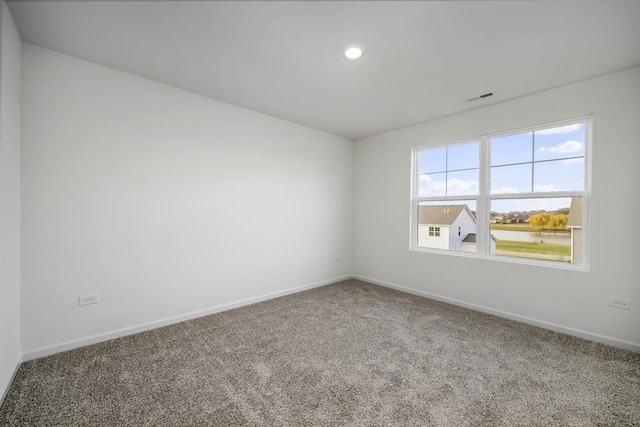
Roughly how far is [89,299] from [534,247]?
469 cm

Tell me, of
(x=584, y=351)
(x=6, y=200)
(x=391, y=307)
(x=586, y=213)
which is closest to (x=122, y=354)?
(x=6, y=200)

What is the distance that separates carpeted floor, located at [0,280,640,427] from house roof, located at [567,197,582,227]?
118 centimetres

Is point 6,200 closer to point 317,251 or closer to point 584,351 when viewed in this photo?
point 317,251

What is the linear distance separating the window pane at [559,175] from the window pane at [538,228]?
0.42 ft

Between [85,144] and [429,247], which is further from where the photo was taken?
[429,247]

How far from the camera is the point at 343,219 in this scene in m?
4.88

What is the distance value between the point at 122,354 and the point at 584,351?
410 cm

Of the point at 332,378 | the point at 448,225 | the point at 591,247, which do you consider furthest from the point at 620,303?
the point at 332,378

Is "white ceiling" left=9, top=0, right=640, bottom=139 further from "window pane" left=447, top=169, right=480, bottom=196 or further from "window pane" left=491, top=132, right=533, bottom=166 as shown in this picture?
"window pane" left=447, top=169, right=480, bottom=196

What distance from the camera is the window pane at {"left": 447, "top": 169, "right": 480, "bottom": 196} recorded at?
360 cm

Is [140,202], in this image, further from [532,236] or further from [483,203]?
[532,236]

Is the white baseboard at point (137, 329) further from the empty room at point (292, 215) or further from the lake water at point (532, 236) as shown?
the lake water at point (532, 236)

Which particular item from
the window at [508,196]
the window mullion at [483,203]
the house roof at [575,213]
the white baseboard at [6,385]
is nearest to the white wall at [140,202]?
the white baseboard at [6,385]

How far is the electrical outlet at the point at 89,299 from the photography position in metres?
2.42
